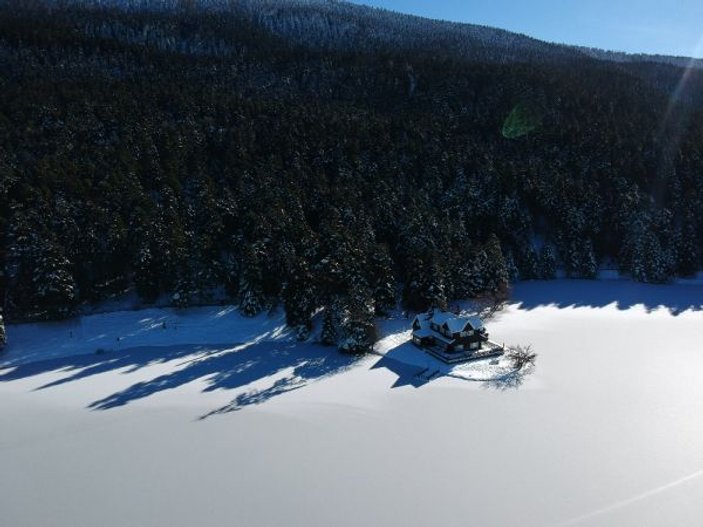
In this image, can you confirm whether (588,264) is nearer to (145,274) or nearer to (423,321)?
(423,321)

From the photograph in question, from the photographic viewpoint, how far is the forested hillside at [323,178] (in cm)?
4388

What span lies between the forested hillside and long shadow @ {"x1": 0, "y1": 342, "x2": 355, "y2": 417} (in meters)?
3.02

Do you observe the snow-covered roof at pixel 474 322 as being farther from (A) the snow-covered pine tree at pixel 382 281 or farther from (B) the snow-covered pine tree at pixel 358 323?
(A) the snow-covered pine tree at pixel 382 281

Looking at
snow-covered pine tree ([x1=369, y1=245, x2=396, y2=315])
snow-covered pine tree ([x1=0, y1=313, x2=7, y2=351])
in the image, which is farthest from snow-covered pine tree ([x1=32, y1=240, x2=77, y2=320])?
snow-covered pine tree ([x1=369, y1=245, x2=396, y2=315])

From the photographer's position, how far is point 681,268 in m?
58.7

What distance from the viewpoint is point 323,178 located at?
60.1 meters

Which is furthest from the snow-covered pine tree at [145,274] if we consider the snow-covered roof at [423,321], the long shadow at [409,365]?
the snow-covered roof at [423,321]

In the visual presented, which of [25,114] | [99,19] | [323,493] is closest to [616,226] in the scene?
[323,493]

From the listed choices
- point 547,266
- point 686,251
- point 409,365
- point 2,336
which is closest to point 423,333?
point 409,365

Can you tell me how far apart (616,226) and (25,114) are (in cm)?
7399

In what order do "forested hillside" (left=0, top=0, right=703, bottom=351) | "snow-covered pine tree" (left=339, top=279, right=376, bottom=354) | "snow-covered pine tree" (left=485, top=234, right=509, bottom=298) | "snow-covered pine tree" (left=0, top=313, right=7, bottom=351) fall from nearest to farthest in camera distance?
"snow-covered pine tree" (left=0, top=313, right=7, bottom=351)
"snow-covered pine tree" (left=339, top=279, right=376, bottom=354)
"forested hillside" (left=0, top=0, right=703, bottom=351)
"snow-covered pine tree" (left=485, top=234, right=509, bottom=298)

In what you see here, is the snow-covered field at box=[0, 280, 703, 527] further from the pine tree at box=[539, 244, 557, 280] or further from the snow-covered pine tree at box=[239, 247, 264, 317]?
the pine tree at box=[539, 244, 557, 280]

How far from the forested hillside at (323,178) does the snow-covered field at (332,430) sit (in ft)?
17.2

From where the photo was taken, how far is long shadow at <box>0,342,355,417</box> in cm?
3159
